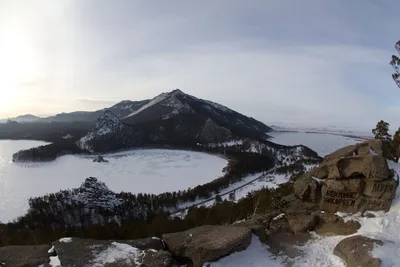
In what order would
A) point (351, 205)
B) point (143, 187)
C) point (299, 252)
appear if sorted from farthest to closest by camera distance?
point (143, 187), point (351, 205), point (299, 252)

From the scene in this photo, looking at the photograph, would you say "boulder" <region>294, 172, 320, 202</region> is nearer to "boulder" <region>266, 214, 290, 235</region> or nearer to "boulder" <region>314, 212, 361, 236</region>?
"boulder" <region>314, 212, 361, 236</region>

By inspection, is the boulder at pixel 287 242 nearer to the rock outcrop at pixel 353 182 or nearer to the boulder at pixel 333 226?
the boulder at pixel 333 226

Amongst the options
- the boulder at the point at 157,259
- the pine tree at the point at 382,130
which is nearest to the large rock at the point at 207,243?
the boulder at the point at 157,259

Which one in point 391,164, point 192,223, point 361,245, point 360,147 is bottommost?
point 192,223

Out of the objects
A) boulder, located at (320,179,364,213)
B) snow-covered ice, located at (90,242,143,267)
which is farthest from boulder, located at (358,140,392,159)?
snow-covered ice, located at (90,242,143,267)

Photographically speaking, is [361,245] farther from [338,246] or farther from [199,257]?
[199,257]

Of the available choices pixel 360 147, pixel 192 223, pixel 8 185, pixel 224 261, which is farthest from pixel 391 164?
pixel 8 185
